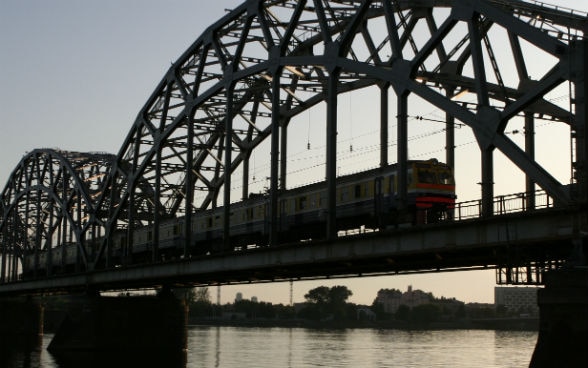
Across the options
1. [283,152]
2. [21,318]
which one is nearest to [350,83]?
[283,152]

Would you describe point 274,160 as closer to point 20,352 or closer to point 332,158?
point 332,158

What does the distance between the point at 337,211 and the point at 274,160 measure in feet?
17.8

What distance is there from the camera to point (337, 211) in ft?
163

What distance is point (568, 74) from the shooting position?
33.5m

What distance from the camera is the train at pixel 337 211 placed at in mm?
45750

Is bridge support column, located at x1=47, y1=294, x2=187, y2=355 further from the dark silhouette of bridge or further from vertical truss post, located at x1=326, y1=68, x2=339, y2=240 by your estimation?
vertical truss post, located at x1=326, y1=68, x2=339, y2=240

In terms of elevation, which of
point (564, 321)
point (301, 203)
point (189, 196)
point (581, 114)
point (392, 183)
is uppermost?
point (189, 196)

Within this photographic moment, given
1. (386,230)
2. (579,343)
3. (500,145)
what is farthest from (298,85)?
(579,343)

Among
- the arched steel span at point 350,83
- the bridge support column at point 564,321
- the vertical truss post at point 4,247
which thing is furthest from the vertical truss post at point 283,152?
the vertical truss post at point 4,247

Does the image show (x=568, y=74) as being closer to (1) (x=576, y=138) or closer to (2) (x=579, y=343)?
(1) (x=576, y=138)

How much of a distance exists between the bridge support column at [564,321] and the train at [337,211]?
33.0ft

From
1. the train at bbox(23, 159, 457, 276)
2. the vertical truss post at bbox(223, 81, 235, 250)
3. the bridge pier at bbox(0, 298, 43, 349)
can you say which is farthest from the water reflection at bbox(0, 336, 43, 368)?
the vertical truss post at bbox(223, 81, 235, 250)

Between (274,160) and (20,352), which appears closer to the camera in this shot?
(274,160)

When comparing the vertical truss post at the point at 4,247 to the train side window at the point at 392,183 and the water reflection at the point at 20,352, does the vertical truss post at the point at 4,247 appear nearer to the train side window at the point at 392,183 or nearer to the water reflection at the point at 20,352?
the water reflection at the point at 20,352
